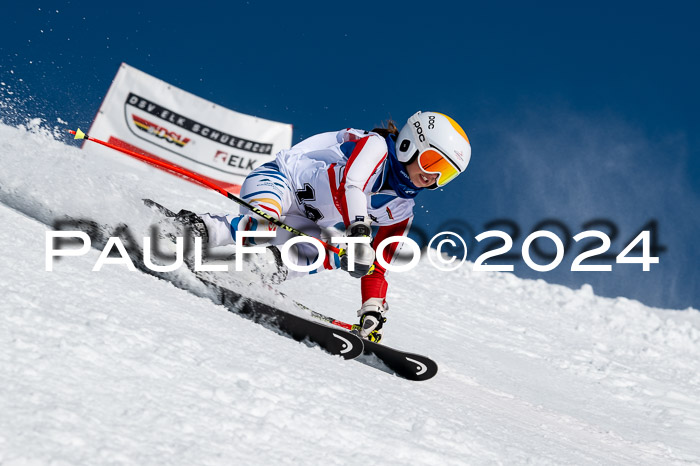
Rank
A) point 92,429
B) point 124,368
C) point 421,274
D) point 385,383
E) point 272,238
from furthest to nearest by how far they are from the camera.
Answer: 1. point 421,274
2. point 272,238
3. point 385,383
4. point 124,368
5. point 92,429

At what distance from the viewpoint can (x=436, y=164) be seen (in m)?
3.75

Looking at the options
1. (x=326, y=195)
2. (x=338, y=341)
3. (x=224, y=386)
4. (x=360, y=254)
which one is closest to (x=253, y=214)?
(x=326, y=195)

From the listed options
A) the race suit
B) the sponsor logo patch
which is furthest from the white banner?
the race suit

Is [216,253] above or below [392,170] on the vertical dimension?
below

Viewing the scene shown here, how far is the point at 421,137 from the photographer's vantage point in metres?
3.77

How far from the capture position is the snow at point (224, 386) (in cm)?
160

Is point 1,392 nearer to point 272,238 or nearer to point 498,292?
point 272,238

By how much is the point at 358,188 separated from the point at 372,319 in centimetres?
84

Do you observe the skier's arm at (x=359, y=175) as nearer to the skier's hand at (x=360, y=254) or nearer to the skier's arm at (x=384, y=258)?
the skier's hand at (x=360, y=254)

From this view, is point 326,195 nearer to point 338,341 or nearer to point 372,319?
point 372,319

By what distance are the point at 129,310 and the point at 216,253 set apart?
54.4 inches

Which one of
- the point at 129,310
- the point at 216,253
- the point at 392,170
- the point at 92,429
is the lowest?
the point at 92,429

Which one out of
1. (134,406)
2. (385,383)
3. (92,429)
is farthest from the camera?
(385,383)

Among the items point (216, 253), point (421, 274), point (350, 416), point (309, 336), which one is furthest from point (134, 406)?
point (421, 274)
